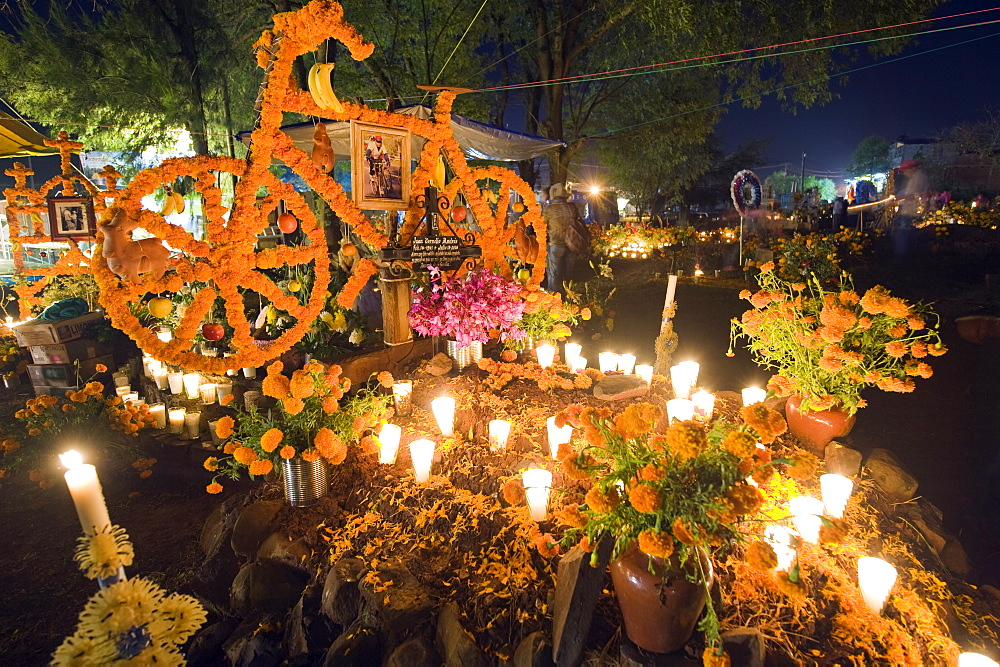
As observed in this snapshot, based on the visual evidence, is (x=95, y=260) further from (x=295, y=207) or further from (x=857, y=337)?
(x=857, y=337)

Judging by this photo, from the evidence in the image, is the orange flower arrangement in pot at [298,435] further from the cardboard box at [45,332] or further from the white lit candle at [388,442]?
the cardboard box at [45,332]

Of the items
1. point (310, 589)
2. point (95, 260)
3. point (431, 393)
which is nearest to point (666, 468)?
point (310, 589)

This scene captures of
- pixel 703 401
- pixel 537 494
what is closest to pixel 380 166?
pixel 537 494

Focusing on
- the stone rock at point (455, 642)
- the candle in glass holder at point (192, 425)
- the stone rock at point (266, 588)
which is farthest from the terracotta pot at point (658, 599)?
the candle in glass holder at point (192, 425)

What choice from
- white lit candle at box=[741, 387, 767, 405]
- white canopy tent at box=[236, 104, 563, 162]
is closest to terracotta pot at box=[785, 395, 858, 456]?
white lit candle at box=[741, 387, 767, 405]

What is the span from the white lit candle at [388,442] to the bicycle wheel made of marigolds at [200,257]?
1.23 m

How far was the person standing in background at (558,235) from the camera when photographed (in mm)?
8391

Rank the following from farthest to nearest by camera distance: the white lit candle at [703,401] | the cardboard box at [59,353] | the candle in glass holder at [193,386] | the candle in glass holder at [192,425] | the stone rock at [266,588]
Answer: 1. the cardboard box at [59,353]
2. the candle in glass holder at [193,386]
3. the candle in glass holder at [192,425]
4. the white lit candle at [703,401]
5. the stone rock at [266,588]

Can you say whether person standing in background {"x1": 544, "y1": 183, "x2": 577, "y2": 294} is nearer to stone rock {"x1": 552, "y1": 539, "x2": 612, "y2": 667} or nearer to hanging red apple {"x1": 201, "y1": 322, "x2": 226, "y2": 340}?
hanging red apple {"x1": 201, "y1": 322, "x2": 226, "y2": 340}

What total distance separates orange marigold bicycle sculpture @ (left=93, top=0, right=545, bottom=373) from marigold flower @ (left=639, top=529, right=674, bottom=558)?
11.1ft

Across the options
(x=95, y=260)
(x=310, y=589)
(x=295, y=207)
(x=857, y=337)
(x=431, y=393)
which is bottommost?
(x=310, y=589)

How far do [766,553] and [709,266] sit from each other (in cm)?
1118

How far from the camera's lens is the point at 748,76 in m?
10.8

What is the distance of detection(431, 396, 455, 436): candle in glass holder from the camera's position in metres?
4.20
